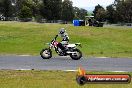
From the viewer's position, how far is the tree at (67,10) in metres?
89.3

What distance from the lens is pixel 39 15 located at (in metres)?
87.3

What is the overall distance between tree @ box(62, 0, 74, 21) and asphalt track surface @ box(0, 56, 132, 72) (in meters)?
67.4

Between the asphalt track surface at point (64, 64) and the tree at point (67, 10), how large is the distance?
67428mm

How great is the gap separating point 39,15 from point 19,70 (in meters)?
71.1

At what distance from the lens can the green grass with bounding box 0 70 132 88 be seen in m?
11.9

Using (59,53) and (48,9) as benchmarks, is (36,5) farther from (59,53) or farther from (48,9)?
(59,53)

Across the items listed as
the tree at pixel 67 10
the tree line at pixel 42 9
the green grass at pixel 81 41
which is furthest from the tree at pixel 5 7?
the green grass at pixel 81 41

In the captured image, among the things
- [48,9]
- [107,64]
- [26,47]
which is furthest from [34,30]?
[48,9]

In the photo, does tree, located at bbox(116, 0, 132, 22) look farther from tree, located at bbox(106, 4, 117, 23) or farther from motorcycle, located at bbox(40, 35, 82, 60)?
motorcycle, located at bbox(40, 35, 82, 60)

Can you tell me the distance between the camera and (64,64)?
19141 mm

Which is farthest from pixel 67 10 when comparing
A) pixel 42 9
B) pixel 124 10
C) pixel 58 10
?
pixel 124 10

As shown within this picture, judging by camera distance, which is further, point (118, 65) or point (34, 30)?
point (34, 30)

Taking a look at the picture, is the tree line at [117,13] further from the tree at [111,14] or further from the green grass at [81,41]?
the green grass at [81,41]

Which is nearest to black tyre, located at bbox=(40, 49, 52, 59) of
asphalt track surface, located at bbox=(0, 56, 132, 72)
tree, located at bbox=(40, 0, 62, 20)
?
asphalt track surface, located at bbox=(0, 56, 132, 72)
